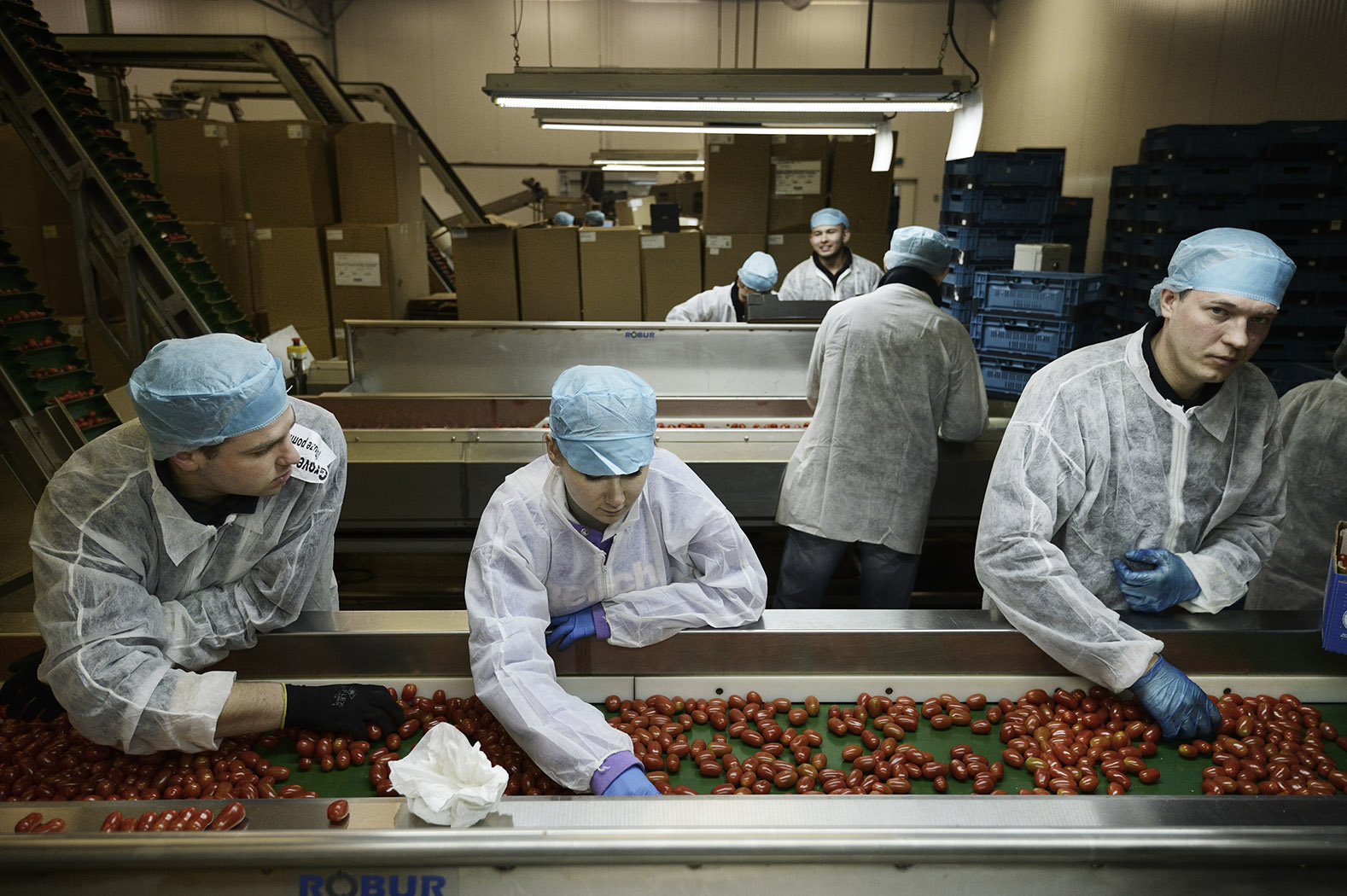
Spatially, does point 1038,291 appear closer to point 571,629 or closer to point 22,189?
point 571,629

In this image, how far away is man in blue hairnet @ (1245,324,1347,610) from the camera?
252 centimetres

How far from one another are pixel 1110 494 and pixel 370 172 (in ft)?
18.0

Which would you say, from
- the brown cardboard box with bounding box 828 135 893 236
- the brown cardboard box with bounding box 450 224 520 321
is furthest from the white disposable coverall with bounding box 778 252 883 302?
the brown cardboard box with bounding box 450 224 520 321

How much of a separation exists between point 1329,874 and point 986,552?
845 millimetres

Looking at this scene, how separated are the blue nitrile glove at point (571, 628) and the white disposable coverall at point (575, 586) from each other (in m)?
0.03

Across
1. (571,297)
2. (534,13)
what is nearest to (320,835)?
(571,297)

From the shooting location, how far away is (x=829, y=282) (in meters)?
5.68

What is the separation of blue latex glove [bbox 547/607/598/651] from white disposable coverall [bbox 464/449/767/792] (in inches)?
1.4

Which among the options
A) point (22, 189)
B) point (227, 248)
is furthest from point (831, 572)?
point (22, 189)

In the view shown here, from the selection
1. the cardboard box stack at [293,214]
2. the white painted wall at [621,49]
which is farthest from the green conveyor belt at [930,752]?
the white painted wall at [621,49]

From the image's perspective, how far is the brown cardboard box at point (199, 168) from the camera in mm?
6188

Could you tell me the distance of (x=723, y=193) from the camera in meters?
6.12

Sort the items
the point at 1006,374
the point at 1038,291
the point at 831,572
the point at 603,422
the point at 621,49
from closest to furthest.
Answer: the point at 603,422, the point at 831,572, the point at 1038,291, the point at 1006,374, the point at 621,49

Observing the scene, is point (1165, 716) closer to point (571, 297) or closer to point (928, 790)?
point (928, 790)
